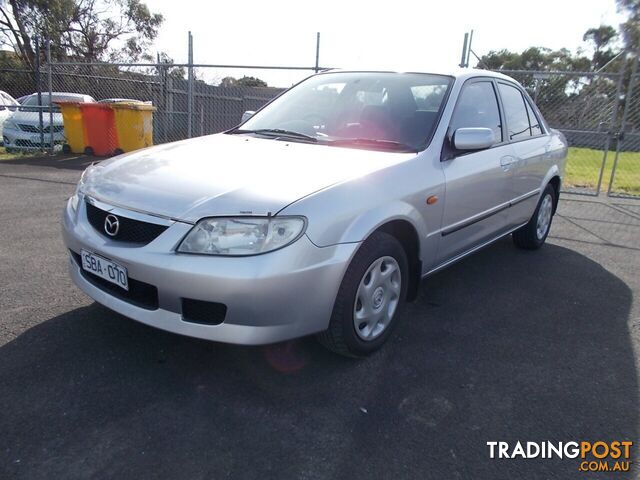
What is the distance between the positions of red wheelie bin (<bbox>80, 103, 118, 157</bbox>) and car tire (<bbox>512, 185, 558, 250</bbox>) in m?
8.47

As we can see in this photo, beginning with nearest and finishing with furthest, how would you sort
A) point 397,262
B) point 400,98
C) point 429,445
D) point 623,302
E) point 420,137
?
point 429,445
point 397,262
point 420,137
point 400,98
point 623,302

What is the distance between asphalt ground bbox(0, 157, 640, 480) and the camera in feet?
6.66

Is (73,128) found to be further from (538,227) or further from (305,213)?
(305,213)

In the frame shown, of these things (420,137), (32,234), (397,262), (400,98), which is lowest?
(32,234)

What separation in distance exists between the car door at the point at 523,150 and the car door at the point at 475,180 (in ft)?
0.50

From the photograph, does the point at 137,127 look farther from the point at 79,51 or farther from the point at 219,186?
the point at 79,51

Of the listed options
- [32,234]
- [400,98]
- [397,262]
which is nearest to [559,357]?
[397,262]

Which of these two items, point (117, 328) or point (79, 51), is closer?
point (117, 328)

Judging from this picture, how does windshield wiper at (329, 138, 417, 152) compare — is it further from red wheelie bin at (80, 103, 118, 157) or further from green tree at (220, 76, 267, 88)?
green tree at (220, 76, 267, 88)

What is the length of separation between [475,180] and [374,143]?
2.73ft

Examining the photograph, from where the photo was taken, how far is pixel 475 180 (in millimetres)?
3498

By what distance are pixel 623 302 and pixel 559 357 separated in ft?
4.39

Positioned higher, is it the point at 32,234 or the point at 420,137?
the point at 420,137

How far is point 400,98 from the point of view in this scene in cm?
350
